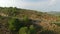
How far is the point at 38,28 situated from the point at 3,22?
5743 millimetres

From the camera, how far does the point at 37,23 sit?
39.0m

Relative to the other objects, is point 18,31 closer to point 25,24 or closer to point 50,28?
point 25,24

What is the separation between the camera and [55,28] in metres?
38.0

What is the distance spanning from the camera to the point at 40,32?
3466 centimetres

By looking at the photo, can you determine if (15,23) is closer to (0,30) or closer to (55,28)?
(0,30)

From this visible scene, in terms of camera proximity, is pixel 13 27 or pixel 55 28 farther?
pixel 55 28

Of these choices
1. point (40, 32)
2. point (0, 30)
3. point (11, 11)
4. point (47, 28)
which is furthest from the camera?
point (11, 11)

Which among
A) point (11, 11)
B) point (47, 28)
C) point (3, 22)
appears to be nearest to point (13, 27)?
point (3, 22)

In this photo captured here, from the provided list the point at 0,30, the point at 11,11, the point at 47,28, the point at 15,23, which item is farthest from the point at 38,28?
the point at 11,11

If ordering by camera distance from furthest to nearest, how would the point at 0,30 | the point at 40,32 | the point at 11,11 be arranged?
the point at 11,11 < the point at 40,32 < the point at 0,30

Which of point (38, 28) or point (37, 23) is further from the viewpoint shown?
point (37, 23)

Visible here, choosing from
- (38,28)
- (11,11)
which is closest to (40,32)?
(38,28)

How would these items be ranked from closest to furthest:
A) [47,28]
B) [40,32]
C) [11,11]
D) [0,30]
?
[0,30], [40,32], [47,28], [11,11]

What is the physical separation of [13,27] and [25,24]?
395cm
